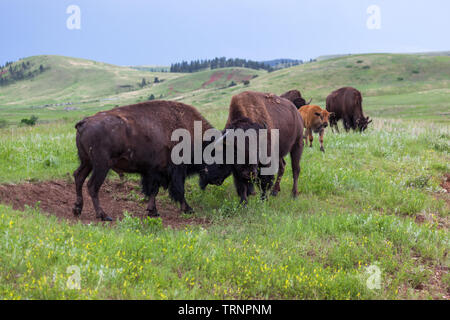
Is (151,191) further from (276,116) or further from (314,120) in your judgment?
(314,120)

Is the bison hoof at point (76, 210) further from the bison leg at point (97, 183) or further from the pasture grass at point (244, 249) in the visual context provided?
the pasture grass at point (244, 249)

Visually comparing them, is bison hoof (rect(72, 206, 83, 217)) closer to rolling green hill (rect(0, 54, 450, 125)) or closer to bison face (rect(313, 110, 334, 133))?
bison face (rect(313, 110, 334, 133))

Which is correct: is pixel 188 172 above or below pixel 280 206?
above

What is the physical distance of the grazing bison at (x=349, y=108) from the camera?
17844mm

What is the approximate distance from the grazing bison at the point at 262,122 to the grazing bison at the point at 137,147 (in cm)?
54

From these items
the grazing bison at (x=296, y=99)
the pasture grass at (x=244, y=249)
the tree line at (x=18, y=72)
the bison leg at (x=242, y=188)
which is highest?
the tree line at (x=18, y=72)

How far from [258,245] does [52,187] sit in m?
4.57

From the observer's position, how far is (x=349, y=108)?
709 inches

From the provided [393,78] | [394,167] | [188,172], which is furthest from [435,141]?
[393,78]

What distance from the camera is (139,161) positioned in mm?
6641

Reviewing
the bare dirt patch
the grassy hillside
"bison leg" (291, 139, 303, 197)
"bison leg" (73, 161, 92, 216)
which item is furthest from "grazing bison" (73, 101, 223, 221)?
the grassy hillside

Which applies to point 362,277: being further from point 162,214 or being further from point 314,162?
point 314,162

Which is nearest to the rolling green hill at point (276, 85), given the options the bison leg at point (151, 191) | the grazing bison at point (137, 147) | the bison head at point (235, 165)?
the grazing bison at point (137, 147)

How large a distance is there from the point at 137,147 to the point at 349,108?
13876 millimetres
